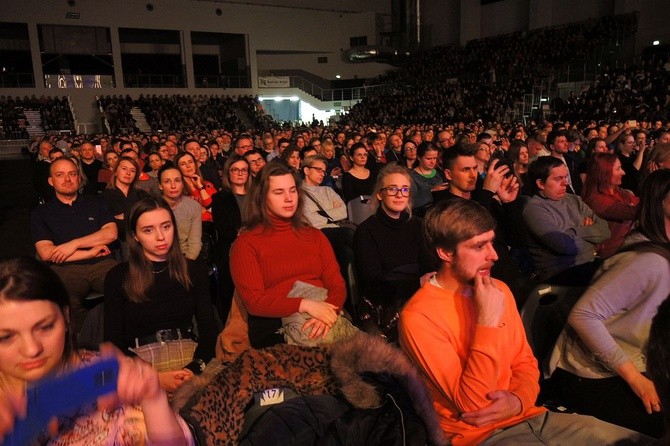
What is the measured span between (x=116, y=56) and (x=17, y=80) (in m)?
5.38

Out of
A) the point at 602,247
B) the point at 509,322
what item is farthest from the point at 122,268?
the point at 602,247

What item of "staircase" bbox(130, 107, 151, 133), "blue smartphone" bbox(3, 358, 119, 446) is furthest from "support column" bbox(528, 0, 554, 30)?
"blue smartphone" bbox(3, 358, 119, 446)

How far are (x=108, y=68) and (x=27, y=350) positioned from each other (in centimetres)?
3387

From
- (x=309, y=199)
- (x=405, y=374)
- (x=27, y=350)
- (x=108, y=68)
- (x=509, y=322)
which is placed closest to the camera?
(x=27, y=350)

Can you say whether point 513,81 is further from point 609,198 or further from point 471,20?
point 609,198

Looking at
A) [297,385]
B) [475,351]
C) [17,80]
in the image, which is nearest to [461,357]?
[475,351]

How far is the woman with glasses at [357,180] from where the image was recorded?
20.3 ft

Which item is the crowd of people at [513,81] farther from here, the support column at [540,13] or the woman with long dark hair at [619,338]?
the woman with long dark hair at [619,338]

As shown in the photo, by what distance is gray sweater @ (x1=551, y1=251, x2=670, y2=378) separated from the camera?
1861 mm

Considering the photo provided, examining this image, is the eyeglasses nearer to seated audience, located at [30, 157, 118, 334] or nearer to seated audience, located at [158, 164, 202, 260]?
seated audience, located at [158, 164, 202, 260]

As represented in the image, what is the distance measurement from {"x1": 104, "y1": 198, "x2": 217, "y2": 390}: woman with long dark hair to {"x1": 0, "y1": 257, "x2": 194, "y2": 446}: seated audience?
3.12 feet

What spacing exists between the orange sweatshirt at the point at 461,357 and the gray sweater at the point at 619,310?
27 centimetres

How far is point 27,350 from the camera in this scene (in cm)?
135

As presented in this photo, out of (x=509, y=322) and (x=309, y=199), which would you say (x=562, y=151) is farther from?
(x=509, y=322)
